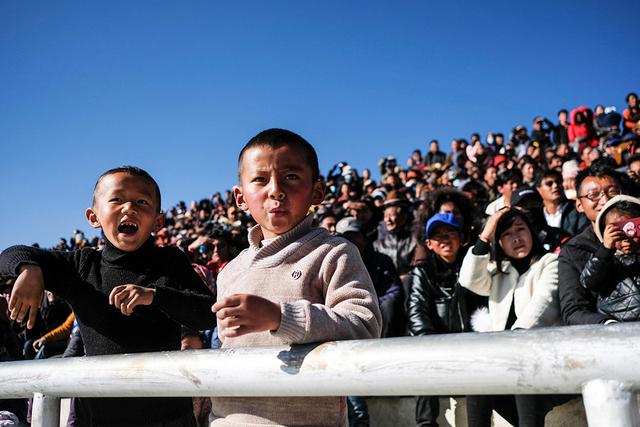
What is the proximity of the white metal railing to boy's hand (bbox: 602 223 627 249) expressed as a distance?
247cm

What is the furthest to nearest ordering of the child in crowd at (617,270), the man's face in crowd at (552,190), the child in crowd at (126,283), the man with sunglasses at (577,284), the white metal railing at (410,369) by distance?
the man's face in crowd at (552,190) → the man with sunglasses at (577,284) → the child in crowd at (617,270) → the child in crowd at (126,283) → the white metal railing at (410,369)

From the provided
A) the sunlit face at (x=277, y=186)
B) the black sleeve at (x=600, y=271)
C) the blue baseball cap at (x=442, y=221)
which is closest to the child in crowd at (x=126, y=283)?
the sunlit face at (x=277, y=186)

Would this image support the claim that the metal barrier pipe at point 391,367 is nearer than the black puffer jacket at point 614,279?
Yes

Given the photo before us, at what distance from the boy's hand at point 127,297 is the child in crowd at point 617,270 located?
7.69 feet

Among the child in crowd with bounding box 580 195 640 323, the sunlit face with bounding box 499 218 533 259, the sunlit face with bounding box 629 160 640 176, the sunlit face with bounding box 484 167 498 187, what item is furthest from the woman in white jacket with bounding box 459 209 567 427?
the sunlit face with bounding box 484 167 498 187

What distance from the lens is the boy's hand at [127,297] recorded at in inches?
65.8

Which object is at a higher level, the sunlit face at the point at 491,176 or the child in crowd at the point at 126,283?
the sunlit face at the point at 491,176

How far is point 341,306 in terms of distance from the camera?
53.9 inches

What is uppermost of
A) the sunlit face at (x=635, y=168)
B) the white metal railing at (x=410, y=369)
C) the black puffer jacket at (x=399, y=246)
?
the sunlit face at (x=635, y=168)

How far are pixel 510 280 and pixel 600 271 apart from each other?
0.71 metres

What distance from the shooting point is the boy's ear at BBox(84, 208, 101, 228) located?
2.29 metres

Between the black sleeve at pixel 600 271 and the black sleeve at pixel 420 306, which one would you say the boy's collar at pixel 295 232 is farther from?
the black sleeve at pixel 420 306

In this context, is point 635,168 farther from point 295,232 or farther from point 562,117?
point 562,117

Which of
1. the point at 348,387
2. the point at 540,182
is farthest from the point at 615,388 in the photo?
the point at 540,182
